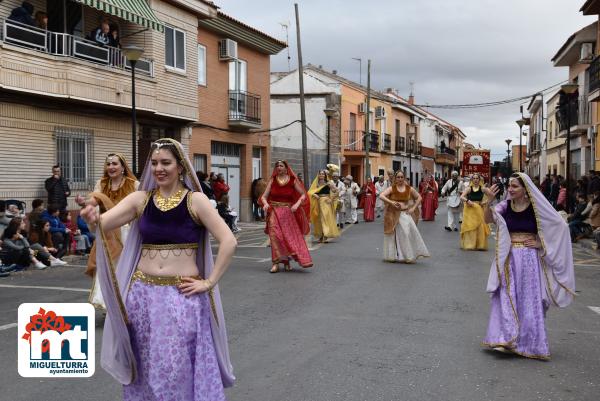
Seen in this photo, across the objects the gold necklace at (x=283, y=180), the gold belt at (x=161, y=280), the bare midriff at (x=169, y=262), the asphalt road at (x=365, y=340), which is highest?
the gold necklace at (x=283, y=180)

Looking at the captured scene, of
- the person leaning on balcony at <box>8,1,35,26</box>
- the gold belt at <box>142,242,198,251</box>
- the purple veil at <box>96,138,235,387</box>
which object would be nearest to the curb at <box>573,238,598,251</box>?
the person leaning on balcony at <box>8,1,35,26</box>

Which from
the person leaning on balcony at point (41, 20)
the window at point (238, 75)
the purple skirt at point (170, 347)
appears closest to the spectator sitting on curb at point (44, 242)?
the person leaning on balcony at point (41, 20)

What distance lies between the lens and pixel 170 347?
372 centimetres

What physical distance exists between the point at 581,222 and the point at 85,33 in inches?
559

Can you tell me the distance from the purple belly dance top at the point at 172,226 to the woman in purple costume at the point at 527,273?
12.0ft

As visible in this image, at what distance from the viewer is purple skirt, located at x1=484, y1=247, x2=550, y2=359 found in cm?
635

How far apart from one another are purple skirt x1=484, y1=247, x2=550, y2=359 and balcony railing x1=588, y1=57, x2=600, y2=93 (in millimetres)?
21622

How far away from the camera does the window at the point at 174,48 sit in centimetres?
2138

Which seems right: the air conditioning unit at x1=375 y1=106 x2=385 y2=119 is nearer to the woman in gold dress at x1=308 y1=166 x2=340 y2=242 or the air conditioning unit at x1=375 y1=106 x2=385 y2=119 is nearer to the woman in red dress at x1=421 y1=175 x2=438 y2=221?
the woman in red dress at x1=421 y1=175 x2=438 y2=221

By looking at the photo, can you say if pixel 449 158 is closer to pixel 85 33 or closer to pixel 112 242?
pixel 85 33

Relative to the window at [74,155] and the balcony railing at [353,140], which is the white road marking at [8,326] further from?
the balcony railing at [353,140]

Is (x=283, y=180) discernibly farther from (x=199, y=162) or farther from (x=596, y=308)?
(x=199, y=162)

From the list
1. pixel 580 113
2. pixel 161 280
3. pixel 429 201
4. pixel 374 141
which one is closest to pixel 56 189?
pixel 161 280

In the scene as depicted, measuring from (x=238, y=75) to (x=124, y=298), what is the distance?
76.9ft
